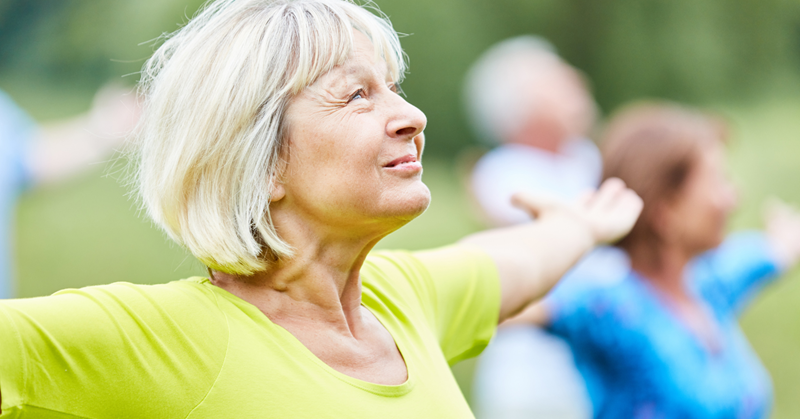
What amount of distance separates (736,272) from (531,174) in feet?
3.32

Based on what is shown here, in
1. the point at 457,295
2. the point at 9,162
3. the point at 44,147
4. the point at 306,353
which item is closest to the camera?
the point at 306,353

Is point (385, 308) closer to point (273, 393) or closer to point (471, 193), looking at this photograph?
point (273, 393)

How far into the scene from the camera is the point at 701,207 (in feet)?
7.73

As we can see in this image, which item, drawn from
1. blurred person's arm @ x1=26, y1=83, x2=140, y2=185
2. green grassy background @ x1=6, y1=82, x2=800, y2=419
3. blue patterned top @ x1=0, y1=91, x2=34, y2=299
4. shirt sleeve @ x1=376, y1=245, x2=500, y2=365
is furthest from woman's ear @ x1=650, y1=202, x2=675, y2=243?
blue patterned top @ x1=0, y1=91, x2=34, y2=299

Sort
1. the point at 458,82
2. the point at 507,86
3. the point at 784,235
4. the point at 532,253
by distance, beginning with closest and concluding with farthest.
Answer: the point at 532,253 < the point at 784,235 < the point at 507,86 < the point at 458,82

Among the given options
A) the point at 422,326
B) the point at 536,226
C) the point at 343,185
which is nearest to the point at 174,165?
the point at 343,185

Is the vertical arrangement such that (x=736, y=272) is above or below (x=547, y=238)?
below

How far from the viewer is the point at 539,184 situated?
3252mm

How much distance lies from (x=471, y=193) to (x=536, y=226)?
6.32 ft

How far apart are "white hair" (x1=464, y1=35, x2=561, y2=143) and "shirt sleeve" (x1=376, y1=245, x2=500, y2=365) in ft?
7.70

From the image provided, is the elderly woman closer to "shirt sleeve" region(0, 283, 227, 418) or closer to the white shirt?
"shirt sleeve" region(0, 283, 227, 418)

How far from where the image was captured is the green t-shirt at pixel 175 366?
0.76m

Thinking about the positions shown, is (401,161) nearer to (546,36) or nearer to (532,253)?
(532,253)

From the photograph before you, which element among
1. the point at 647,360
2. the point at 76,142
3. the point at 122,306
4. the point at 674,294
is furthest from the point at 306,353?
the point at 76,142
